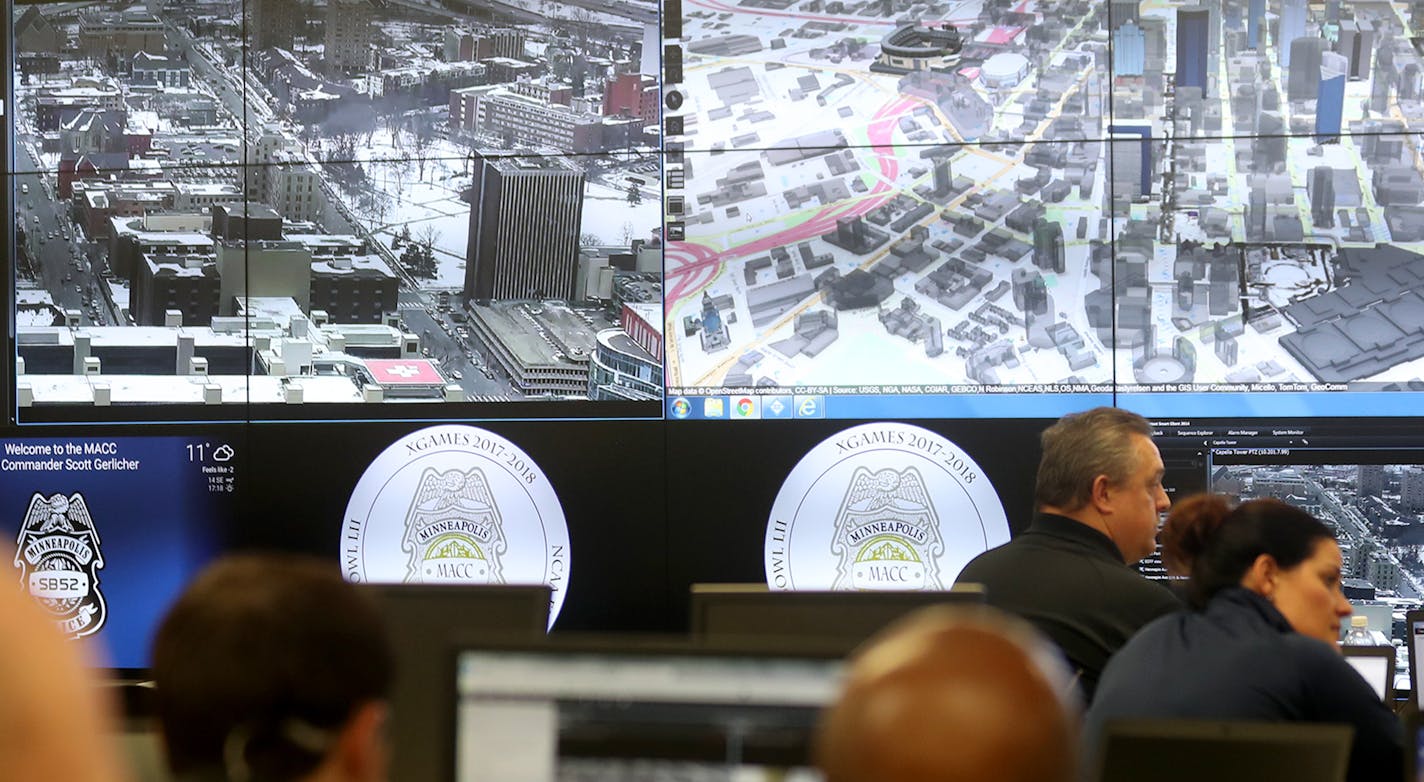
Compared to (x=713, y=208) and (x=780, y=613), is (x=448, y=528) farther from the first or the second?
(x=780, y=613)

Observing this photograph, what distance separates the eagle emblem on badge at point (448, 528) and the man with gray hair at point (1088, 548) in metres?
2.08

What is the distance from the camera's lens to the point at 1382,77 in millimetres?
4422

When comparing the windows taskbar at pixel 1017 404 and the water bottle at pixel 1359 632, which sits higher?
the windows taskbar at pixel 1017 404

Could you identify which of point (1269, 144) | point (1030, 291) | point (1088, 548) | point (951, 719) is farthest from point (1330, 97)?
point (951, 719)

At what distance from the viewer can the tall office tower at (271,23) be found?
4.79 metres

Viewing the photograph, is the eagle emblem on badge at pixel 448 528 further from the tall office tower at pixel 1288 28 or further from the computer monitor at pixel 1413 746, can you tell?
the computer monitor at pixel 1413 746

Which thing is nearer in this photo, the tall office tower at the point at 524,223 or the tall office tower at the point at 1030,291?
the tall office tower at the point at 1030,291

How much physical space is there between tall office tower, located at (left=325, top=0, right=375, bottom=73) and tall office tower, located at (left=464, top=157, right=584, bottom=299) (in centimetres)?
49

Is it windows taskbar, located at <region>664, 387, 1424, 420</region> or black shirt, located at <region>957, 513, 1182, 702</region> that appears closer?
black shirt, located at <region>957, 513, 1182, 702</region>

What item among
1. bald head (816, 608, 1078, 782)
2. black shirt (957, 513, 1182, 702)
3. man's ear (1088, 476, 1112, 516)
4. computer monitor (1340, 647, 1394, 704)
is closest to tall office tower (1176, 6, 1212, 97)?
computer monitor (1340, 647, 1394, 704)

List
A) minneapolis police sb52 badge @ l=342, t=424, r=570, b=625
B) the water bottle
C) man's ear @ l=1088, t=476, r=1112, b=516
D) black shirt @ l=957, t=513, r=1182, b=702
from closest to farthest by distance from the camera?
black shirt @ l=957, t=513, r=1182, b=702 → man's ear @ l=1088, t=476, r=1112, b=516 → the water bottle → minneapolis police sb52 badge @ l=342, t=424, r=570, b=625

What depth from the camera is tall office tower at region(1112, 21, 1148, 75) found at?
4.47 meters

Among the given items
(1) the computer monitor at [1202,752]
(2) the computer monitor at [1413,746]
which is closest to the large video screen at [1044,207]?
(2) the computer monitor at [1413,746]

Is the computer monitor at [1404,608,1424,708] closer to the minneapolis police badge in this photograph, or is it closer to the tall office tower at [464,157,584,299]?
the tall office tower at [464,157,584,299]
